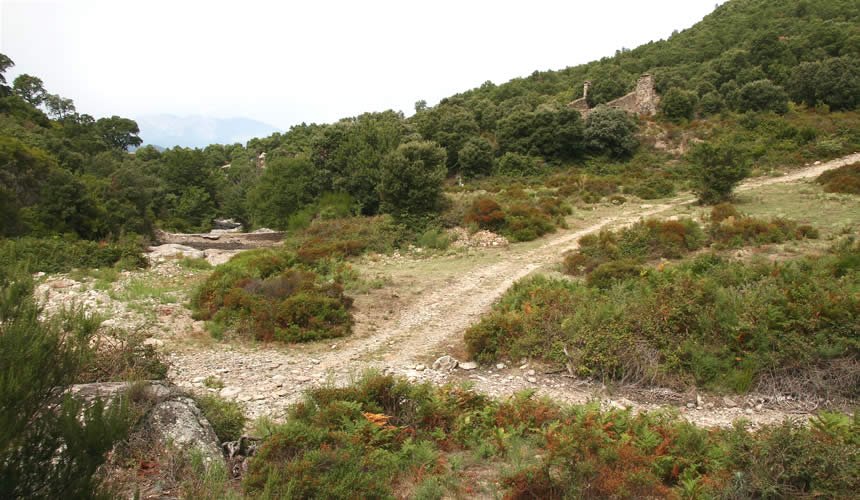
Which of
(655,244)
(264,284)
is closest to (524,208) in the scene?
(655,244)

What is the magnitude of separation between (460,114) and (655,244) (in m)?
31.4

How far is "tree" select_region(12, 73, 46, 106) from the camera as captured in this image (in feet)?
214

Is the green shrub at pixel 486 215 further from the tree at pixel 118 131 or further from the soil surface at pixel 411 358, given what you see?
the tree at pixel 118 131

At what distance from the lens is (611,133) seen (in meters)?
36.7

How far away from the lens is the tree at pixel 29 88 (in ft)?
214

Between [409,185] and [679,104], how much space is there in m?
29.3

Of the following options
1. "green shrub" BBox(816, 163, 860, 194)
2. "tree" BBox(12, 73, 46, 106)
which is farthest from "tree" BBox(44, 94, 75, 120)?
"green shrub" BBox(816, 163, 860, 194)

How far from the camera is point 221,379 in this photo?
340 inches

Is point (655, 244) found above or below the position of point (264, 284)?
below

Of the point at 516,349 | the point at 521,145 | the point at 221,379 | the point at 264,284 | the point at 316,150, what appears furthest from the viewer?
the point at 521,145

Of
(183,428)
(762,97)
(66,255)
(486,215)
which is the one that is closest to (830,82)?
(762,97)

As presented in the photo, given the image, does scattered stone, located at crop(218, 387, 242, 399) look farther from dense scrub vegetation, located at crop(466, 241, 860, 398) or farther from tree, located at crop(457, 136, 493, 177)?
tree, located at crop(457, 136, 493, 177)

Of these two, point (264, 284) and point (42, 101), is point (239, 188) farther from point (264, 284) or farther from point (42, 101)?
point (264, 284)

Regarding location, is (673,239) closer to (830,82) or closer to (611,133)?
(611,133)
